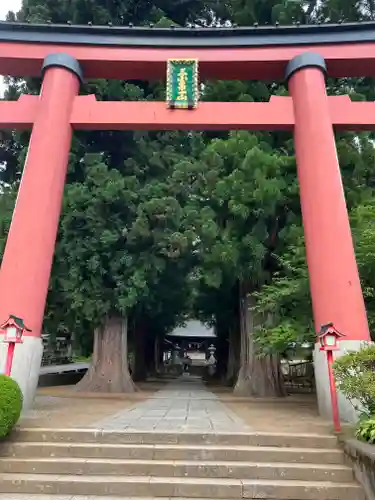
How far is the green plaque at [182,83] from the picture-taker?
310 inches

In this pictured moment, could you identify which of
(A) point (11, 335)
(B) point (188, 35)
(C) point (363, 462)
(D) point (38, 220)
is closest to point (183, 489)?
(C) point (363, 462)

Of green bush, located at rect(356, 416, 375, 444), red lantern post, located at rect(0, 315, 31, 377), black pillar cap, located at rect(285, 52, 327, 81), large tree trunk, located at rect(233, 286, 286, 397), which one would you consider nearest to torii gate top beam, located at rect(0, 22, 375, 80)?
black pillar cap, located at rect(285, 52, 327, 81)

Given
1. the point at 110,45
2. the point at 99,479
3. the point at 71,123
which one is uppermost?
the point at 110,45

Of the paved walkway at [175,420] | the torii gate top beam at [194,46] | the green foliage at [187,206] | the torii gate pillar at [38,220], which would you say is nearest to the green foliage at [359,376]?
the paved walkway at [175,420]

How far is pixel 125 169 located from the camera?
439 inches

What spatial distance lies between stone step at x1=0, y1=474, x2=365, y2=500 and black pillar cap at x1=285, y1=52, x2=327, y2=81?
6804mm

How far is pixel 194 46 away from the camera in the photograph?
838 cm

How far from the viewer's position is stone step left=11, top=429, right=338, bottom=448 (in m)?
4.71

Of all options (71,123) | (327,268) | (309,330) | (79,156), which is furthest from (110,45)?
(309,330)

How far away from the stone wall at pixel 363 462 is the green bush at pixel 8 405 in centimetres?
344

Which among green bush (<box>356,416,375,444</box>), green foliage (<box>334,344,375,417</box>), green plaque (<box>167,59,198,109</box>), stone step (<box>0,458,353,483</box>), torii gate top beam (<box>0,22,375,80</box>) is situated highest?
torii gate top beam (<box>0,22,375,80</box>)

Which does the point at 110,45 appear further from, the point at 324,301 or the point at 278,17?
the point at 324,301

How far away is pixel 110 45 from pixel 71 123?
5.86 feet

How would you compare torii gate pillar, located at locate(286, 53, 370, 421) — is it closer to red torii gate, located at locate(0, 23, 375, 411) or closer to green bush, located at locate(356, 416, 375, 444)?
red torii gate, located at locate(0, 23, 375, 411)
